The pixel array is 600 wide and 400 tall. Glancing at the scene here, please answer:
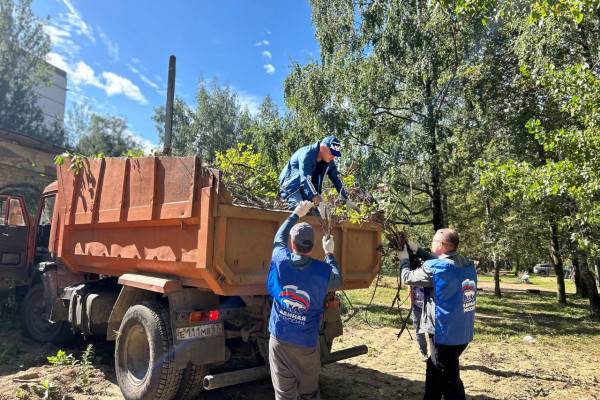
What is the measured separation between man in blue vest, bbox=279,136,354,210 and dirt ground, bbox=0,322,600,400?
2.27m

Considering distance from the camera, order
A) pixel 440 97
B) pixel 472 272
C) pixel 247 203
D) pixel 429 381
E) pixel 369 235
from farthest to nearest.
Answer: pixel 440 97 → pixel 369 235 → pixel 247 203 → pixel 429 381 → pixel 472 272

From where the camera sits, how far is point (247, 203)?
4.48 metres

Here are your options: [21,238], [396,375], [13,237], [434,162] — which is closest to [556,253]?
[434,162]

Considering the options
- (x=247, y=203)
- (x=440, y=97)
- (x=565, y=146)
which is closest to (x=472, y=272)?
(x=247, y=203)

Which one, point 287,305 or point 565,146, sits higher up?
point 565,146

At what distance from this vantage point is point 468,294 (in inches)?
143

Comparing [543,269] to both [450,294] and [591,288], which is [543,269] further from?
[450,294]

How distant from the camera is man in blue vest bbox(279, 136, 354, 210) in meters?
4.59

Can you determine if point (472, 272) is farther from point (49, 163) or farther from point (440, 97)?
point (49, 163)

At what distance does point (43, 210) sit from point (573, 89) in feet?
28.3

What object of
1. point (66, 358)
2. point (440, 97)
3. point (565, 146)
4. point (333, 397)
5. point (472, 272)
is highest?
point (440, 97)

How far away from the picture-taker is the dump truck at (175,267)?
3.80 meters

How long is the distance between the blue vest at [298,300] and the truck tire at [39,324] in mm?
4740

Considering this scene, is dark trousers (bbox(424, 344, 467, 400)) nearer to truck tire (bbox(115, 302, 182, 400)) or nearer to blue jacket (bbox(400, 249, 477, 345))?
blue jacket (bbox(400, 249, 477, 345))
